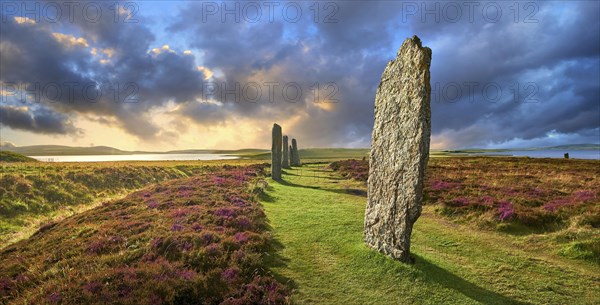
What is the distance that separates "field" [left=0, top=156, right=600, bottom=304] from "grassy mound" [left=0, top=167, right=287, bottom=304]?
0.04 m

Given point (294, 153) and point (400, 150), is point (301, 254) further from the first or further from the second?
point (294, 153)

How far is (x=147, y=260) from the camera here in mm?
8992

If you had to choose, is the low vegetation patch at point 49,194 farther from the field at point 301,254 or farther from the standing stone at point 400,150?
the standing stone at point 400,150

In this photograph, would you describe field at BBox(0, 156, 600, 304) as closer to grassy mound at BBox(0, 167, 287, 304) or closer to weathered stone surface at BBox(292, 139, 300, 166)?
grassy mound at BBox(0, 167, 287, 304)

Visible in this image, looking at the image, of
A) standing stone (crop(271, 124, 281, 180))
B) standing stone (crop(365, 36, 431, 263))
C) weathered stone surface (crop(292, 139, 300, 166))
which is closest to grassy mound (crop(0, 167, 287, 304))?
standing stone (crop(365, 36, 431, 263))

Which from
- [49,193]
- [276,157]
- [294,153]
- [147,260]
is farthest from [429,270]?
[294,153]

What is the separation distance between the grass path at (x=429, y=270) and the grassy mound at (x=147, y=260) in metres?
1.26

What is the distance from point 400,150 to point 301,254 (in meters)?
4.90

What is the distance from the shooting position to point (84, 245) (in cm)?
1058

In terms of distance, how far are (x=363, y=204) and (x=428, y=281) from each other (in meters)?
10.2

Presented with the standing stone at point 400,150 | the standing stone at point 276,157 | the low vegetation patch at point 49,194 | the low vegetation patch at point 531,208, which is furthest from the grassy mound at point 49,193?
the low vegetation patch at point 531,208

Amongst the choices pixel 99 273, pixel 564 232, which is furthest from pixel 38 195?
pixel 564 232

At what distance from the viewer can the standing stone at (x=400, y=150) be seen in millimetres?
8836

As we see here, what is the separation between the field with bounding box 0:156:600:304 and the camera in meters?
7.70
